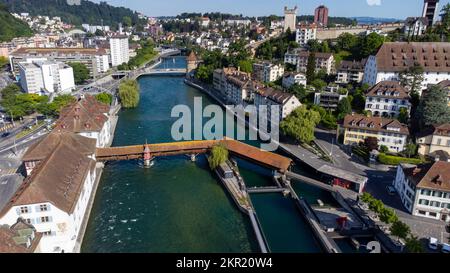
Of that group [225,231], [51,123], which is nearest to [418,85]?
[225,231]

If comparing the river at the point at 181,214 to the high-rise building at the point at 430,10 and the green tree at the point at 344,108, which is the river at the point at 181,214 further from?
the high-rise building at the point at 430,10

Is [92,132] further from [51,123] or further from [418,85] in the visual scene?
[418,85]

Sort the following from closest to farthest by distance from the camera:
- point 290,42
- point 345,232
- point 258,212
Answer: point 345,232 < point 258,212 < point 290,42

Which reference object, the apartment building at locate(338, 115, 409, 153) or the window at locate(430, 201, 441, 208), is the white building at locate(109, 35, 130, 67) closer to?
the apartment building at locate(338, 115, 409, 153)

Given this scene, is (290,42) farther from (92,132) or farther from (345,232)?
(345,232)

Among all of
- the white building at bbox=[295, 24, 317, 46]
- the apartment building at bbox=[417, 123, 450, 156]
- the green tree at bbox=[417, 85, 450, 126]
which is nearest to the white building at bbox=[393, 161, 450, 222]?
the apartment building at bbox=[417, 123, 450, 156]
